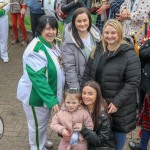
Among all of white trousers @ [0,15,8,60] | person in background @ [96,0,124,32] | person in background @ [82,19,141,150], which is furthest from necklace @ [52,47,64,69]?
white trousers @ [0,15,8,60]

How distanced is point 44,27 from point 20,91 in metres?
0.74

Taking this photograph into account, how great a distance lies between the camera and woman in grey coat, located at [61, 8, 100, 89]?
147 inches

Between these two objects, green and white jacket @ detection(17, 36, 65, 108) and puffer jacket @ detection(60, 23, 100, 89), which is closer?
green and white jacket @ detection(17, 36, 65, 108)

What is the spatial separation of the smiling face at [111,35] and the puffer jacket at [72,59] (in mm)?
392

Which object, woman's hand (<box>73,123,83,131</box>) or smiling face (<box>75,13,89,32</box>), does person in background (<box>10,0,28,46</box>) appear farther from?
woman's hand (<box>73,123,83,131</box>)

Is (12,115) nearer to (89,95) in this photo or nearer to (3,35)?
(89,95)

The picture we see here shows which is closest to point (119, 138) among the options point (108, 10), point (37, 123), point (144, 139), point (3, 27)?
point (144, 139)

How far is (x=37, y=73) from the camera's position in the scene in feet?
11.5

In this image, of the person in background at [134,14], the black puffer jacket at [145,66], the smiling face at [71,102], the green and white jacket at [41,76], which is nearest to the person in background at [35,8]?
the person in background at [134,14]

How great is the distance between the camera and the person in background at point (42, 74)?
11.5 feet

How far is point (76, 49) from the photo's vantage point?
375 cm

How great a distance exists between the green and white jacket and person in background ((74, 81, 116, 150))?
345mm

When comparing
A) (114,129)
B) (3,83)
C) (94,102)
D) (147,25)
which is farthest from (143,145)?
(3,83)

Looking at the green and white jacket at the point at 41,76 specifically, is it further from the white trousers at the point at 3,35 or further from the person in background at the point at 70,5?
the white trousers at the point at 3,35
